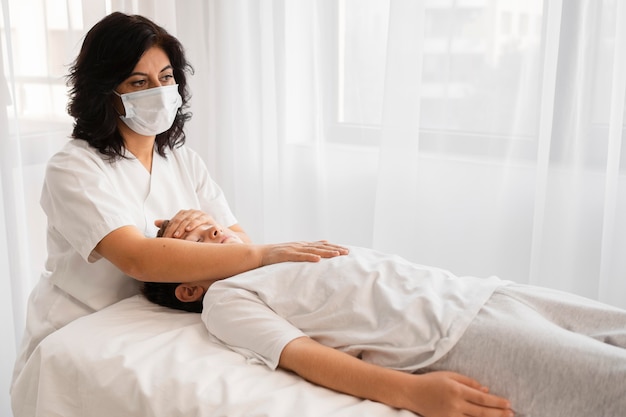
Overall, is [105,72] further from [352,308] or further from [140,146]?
[352,308]

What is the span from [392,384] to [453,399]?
12 centimetres

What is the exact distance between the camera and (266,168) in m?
2.78

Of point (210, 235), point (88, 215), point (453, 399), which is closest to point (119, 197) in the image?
point (88, 215)

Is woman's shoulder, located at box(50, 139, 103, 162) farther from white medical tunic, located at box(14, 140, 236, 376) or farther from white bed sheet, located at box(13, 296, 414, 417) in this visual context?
white bed sheet, located at box(13, 296, 414, 417)

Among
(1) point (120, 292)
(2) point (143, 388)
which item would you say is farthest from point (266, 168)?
(2) point (143, 388)

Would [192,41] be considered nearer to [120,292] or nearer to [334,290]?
[120,292]

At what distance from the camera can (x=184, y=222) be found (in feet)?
5.57

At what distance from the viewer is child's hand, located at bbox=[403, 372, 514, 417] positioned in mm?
1236

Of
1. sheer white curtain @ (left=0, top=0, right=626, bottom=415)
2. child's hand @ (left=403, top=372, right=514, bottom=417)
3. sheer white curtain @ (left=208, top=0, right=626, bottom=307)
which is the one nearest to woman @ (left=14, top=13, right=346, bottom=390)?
child's hand @ (left=403, top=372, right=514, bottom=417)

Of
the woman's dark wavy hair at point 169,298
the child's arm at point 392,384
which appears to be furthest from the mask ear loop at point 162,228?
the child's arm at point 392,384

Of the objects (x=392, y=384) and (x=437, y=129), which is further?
(x=437, y=129)

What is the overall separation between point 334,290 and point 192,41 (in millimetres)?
1708

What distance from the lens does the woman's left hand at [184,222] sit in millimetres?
1675

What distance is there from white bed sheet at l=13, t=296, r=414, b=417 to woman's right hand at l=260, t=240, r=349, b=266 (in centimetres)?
23
